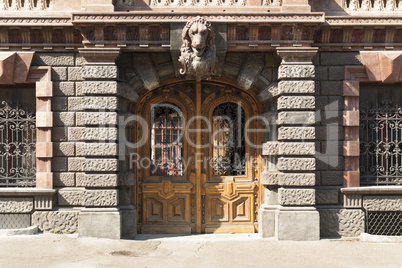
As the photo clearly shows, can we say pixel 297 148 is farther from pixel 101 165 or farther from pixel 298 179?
pixel 101 165

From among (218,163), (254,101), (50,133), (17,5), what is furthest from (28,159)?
(254,101)

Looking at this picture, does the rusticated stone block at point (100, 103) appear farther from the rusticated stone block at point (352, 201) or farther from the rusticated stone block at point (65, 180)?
the rusticated stone block at point (352, 201)

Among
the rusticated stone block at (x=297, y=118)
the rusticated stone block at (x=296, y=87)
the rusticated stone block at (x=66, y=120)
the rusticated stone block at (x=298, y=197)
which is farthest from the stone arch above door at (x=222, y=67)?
the rusticated stone block at (x=298, y=197)

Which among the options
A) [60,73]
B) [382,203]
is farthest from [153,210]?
[382,203]

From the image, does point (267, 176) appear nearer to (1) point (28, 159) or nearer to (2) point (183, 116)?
(2) point (183, 116)

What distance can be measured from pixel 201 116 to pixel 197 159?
3.18 feet

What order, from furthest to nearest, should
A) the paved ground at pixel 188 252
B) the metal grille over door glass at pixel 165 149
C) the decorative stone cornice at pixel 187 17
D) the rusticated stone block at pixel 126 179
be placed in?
the metal grille over door glass at pixel 165 149 < the rusticated stone block at pixel 126 179 < the decorative stone cornice at pixel 187 17 < the paved ground at pixel 188 252

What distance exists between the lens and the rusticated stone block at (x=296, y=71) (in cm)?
898

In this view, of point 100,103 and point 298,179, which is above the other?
point 100,103

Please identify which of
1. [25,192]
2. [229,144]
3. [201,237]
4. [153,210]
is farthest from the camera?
[229,144]

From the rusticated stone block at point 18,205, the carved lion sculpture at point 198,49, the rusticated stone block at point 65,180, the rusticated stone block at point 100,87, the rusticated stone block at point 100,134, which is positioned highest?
the carved lion sculpture at point 198,49

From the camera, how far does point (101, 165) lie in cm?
891

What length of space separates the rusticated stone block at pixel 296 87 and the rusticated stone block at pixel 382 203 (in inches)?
103

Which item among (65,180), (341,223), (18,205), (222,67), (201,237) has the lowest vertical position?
(201,237)
